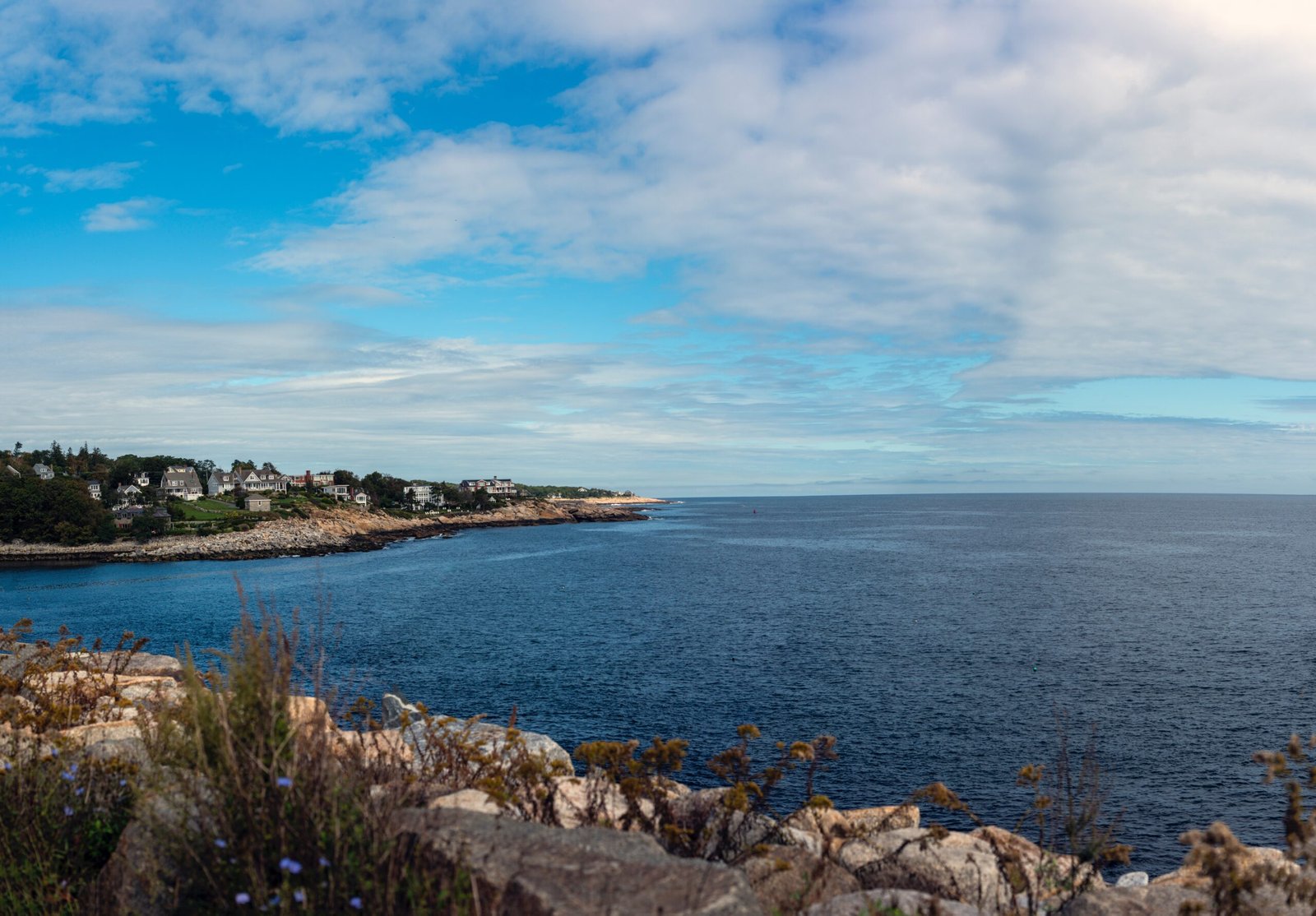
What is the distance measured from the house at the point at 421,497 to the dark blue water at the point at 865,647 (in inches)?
3462

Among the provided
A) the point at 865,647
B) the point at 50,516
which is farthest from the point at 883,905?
the point at 50,516

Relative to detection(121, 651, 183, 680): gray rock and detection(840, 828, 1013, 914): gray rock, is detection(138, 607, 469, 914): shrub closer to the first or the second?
detection(840, 828, 1013, 914): gray rock

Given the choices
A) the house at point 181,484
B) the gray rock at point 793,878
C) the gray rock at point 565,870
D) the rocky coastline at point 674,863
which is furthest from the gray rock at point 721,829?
the house at point 181,484

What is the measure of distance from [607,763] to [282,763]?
3.62m

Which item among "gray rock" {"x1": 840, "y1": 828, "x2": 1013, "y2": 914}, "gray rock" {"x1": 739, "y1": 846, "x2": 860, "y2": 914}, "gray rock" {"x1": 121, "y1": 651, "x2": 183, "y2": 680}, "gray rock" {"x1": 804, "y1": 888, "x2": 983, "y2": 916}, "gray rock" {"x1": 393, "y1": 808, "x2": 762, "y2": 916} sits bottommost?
"gray rock" {"x1": 121, "y1": 651, "x2": 183, "y2": 680}

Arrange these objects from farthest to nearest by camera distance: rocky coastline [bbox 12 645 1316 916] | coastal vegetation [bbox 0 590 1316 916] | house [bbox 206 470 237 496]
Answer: house [bbox 206 470 237 496]
coastal vegetation [bbox 0 590 1316 916]
rocky coastline [bbox 12 645 1316 916]

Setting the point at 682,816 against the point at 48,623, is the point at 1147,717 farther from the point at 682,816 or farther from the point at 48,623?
the point at 48,623

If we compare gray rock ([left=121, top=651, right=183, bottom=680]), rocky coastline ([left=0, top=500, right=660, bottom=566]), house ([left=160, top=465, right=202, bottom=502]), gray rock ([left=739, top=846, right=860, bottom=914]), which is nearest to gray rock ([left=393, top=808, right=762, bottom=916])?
gray rock ([left=739, top=846, right=860, bottom=914])

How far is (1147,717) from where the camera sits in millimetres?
30672

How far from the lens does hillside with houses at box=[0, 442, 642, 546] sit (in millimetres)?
109312

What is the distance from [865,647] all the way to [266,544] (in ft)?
297

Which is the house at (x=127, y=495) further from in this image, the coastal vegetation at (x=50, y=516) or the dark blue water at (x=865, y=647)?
the dark blue water at (x=865, y=647)

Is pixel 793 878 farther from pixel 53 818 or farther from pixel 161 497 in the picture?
pixel 161 497

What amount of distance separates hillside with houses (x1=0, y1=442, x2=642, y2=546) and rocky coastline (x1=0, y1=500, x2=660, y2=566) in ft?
10.0
